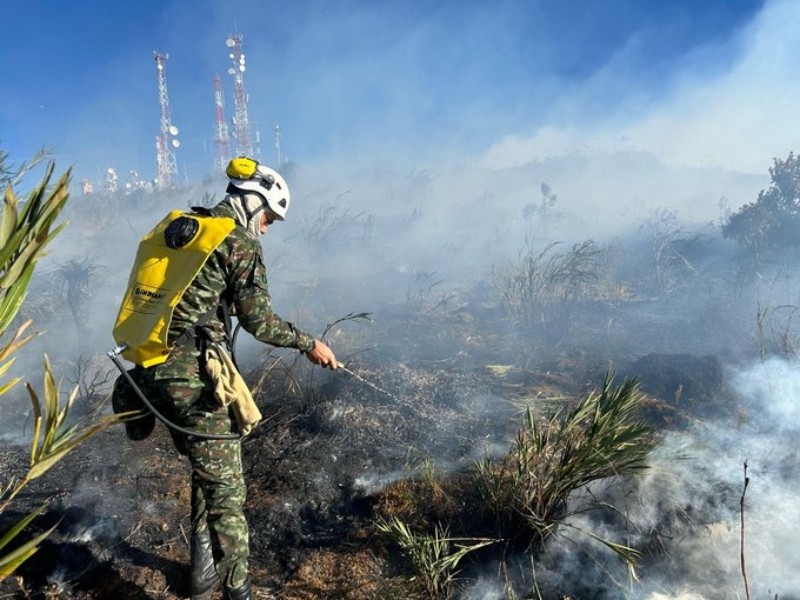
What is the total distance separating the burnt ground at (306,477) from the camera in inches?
97.1

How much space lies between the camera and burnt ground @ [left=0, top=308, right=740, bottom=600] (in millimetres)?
2467

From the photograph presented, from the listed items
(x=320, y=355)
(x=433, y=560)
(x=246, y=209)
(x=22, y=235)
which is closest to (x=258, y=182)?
(x=246, y=209)

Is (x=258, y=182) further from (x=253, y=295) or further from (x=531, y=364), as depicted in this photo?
(x=531, y=364)

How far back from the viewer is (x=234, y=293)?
2314mm

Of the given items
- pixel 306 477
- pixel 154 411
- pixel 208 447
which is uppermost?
pixel 154 411

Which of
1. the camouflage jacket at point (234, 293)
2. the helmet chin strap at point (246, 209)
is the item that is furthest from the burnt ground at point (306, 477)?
the helmet chin strap at point (246, 209)

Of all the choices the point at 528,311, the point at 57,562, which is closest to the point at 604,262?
the point at 528,311

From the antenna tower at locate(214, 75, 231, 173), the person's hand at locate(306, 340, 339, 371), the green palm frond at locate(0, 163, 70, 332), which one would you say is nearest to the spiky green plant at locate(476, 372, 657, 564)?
the person's hand at locate(306, 340, 339, 371)

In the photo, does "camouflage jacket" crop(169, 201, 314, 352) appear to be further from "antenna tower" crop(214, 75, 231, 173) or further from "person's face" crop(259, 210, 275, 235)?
"antenna tower" crop(214, 75, 231, 173)

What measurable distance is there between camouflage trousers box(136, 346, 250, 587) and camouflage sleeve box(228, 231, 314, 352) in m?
0.29

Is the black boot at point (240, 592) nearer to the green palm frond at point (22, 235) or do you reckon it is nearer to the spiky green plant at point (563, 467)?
the spiky green plant at point (563, 467)

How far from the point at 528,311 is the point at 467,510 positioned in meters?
5.18

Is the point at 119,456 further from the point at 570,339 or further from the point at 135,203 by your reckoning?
the point at 135,203

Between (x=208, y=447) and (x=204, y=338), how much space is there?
51 cm
